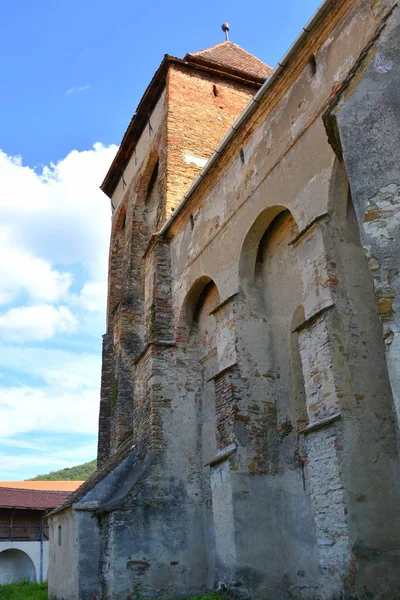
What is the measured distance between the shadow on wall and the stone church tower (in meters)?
14.8

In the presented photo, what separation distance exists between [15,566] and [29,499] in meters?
3.21

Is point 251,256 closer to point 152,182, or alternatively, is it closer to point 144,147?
point 152,182

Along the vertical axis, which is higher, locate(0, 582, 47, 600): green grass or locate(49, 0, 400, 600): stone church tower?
locate(49, 0, 400, 600): stone church tower

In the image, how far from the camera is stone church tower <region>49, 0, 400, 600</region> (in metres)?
5.99

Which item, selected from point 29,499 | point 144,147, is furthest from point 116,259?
point 29,499

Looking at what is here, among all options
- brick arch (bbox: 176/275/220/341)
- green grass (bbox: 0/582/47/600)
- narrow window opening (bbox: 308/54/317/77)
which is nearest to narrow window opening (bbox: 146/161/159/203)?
brick arch (bbox: 176/275/220/341)

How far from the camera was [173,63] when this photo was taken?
1745 centimetres

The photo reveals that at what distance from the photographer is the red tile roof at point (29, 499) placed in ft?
84.0

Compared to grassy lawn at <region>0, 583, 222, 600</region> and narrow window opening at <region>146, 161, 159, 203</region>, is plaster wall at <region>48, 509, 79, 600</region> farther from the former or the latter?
narrow window opening at <region>146, 161, 159, 203</region>

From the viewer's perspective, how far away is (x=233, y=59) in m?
20.0

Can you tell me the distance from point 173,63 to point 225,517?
13887 mm

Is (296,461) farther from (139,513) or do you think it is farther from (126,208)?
(126,208)

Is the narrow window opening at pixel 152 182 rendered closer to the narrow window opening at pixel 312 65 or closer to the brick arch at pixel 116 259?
the brick arch at pixel 116 259

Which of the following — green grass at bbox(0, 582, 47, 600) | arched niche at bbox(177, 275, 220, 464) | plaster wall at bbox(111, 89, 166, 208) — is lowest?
green grass at bbox(0, 582, 47, 600)
